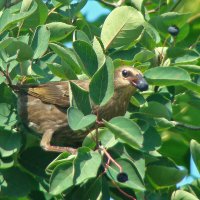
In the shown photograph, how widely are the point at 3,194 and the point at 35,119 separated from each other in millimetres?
777

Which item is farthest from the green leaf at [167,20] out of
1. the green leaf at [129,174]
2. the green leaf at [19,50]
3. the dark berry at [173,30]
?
the green leaf at [129,174]

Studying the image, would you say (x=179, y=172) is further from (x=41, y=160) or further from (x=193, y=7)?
(x=193, y=7)

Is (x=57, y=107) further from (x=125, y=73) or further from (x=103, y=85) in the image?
(x=103, y=85)

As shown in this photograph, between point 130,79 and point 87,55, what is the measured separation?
0.64 m

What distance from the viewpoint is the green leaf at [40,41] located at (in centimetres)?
479

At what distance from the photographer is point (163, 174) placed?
15.3 feet

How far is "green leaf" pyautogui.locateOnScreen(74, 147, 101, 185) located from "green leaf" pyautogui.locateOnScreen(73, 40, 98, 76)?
0.50 metres

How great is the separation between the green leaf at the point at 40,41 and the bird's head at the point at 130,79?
1.70 feet

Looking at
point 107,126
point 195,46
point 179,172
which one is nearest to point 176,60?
point 195,46

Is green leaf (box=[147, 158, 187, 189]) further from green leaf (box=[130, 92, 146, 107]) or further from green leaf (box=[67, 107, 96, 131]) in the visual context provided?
green leaf (box=[67, 107, 96, 131])

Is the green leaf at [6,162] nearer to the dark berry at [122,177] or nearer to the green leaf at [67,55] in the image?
the green leaf at [67,55]

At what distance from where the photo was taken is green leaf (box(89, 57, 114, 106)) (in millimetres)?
4133

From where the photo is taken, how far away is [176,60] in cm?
498

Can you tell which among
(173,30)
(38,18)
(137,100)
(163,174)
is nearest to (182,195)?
(163,174)
